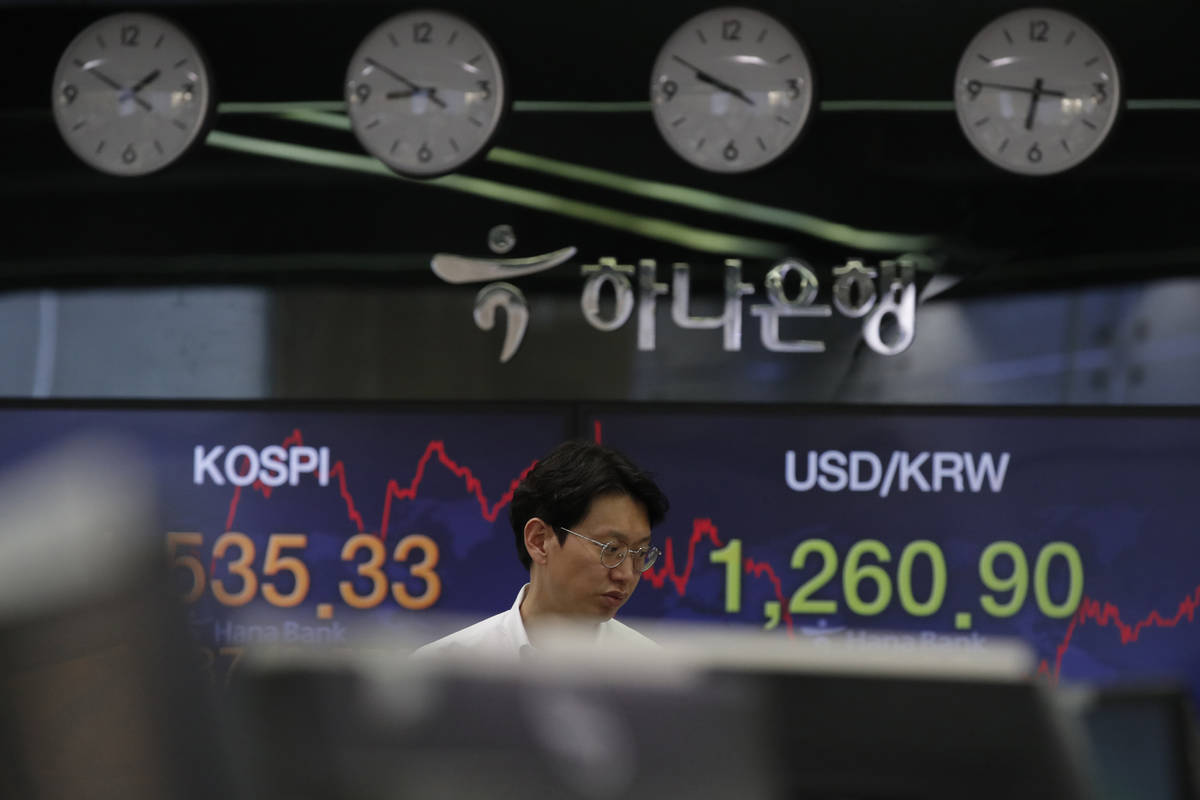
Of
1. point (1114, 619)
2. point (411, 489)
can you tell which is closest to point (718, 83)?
point (411, 489)

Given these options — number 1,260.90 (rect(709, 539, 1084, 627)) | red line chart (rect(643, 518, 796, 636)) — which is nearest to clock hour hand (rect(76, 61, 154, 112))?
red line chart (rect(643, 518, 796, 636))

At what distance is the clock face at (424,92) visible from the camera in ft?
12.7

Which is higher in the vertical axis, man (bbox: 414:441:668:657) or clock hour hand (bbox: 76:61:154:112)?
clock hour hand (bbox: 76:61:154:112)

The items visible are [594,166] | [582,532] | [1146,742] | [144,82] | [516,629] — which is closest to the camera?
[1146,742]

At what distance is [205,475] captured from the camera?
390cm

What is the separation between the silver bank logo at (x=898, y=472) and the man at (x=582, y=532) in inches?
57.9

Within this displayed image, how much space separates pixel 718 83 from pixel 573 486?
1846 millimetres

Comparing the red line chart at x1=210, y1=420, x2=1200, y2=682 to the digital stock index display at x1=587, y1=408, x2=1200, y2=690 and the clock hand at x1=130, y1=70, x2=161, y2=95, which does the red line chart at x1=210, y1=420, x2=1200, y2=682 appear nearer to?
the digital stock index display at x1=587, y1=408, x2=1200, y2=690

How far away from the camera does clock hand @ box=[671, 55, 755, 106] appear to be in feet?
12.5

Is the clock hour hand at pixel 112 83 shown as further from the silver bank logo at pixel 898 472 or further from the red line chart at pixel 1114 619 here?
the red line chart at pixel 1114 619

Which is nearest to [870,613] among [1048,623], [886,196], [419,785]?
[1048,623]

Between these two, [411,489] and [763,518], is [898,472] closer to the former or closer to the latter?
[763,518]

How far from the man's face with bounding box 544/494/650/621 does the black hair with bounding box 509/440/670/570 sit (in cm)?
2

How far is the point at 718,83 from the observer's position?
3818mm
